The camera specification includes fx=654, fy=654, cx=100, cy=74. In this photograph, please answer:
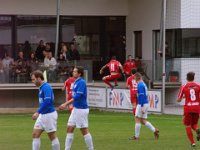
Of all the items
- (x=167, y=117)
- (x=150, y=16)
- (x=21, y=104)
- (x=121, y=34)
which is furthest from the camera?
(x=121, y=34)

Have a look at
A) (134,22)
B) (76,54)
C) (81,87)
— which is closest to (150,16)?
(134,22)

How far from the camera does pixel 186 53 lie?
36281 mm

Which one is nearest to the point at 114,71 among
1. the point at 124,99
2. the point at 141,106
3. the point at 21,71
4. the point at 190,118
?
the point at 124,99

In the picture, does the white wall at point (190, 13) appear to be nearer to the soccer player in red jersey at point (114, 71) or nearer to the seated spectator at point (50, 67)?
the soccer player in red jersey at point (114, 71)

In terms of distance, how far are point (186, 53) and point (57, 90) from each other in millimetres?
7431

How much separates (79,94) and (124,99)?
17.0 metres

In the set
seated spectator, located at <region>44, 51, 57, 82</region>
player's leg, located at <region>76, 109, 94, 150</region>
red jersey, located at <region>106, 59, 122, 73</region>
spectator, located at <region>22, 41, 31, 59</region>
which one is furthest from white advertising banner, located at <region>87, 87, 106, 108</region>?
player's leg, located at <region>76, 109, 94, 150</region>

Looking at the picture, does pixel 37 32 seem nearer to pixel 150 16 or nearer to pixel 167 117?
pixel 150 16

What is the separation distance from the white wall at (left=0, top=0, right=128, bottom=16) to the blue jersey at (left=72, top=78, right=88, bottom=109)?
78.2 feet

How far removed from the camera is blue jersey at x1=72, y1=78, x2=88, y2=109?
593 inches

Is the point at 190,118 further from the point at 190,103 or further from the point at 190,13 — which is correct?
the point at 190,13

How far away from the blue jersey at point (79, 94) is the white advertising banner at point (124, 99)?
15.3m

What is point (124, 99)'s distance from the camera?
32000 millimetres

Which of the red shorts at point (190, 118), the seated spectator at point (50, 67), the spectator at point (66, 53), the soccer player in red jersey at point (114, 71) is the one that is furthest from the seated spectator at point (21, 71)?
the red shorts at point (190, 118)
